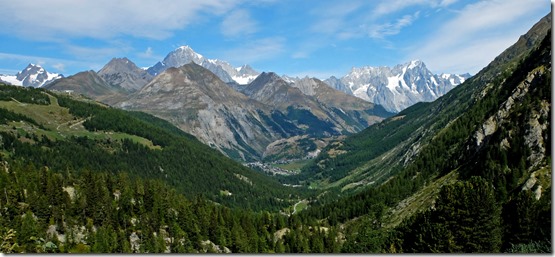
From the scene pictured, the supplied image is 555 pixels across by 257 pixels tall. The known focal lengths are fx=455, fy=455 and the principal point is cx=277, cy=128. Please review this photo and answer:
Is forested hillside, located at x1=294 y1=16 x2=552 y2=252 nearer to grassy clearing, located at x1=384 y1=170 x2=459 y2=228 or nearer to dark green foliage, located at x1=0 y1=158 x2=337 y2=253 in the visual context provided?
grassy clearing, located at x1=384 y1=170 x2=459 y2=228

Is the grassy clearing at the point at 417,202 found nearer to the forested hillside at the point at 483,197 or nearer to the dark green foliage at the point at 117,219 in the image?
the forested hillside at the point at 483,197

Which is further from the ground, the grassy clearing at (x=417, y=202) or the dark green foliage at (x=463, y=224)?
the dark green foliage at (x=463, y=224)

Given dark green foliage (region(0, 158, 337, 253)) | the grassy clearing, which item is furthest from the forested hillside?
dark green foliage (region(0, 158, 337, 253))

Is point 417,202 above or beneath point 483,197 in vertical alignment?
beneath

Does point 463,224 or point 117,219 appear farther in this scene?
point 117,219

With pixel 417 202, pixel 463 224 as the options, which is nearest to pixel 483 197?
pixel 463 224

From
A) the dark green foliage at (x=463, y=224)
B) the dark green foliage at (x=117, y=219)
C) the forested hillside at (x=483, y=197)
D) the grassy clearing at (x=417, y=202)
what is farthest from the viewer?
the grassy clearing at (x=417, y=202)

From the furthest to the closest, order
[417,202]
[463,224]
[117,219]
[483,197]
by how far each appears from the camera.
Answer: [417,202], [117,219], [483,197], [463,224]

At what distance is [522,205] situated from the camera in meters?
72.8

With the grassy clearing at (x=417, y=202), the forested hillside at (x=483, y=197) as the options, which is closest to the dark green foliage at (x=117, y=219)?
the grassy clearing at (x=417, y=202)

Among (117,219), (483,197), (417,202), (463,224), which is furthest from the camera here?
(417,202)

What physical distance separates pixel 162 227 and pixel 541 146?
10084cm

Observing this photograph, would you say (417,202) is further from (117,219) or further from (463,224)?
(117,219)

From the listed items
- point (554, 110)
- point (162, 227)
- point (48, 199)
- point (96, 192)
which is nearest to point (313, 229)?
point (162, 227)
